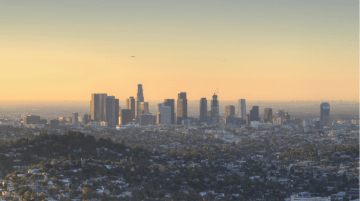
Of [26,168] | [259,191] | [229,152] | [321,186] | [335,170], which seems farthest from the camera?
[229,152]

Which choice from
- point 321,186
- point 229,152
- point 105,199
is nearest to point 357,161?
point 321,186

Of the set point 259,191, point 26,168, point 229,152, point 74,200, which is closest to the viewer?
point 74,200

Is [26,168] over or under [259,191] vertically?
over

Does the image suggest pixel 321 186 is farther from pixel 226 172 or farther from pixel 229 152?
pixel 229 152

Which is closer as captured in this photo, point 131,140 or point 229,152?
point 229,152

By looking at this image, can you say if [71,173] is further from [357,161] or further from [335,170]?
[357,161]

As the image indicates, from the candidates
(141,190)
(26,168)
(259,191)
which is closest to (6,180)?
(26,168)

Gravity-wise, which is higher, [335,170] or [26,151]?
[26,151]

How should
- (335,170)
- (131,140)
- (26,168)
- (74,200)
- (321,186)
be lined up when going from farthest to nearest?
1. (131,140)
2. (335,170)
3. (321,186)
4. (26,168)
5. (74,200)

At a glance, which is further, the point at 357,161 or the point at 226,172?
the point at 357,161
